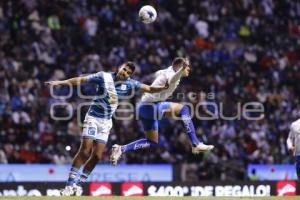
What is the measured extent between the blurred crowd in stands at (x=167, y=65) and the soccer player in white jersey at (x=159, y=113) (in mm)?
8651

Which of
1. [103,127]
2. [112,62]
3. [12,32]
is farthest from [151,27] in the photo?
[103,127]

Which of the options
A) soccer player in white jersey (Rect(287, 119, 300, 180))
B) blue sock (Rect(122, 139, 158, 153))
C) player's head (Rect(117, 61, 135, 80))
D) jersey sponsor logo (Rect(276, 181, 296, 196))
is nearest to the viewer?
player's head (Rect(117, 61, 135, 80))

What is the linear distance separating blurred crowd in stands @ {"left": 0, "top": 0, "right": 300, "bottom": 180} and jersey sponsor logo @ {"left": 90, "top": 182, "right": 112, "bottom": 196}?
2.46 metres

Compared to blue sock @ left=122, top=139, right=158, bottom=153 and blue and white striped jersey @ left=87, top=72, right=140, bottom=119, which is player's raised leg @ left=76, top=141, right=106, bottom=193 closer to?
blue and white striped jersey @ left=87, top=72, right=140, bottom=119

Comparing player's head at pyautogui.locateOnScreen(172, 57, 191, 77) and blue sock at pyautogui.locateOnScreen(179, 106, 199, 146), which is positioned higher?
player's head at pyautogui.locateOnScreen(172, 57, 191, 77)

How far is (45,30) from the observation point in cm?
2991

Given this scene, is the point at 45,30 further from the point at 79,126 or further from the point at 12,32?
the point at 79,126

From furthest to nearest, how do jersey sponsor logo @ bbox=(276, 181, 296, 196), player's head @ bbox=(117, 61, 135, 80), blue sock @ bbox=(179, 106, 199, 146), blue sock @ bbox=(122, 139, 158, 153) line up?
1. jersey sponsor logo @ bbox=(276, 181, 296, 196)
2. blue sock @ bbox=(122, 139, 158, 153)
3. blue sock @ bbox=(179, 106, 199, 146)
4. player's head @ bbox=(117, 61, 135, 80)

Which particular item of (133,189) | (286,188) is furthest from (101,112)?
(286,188)

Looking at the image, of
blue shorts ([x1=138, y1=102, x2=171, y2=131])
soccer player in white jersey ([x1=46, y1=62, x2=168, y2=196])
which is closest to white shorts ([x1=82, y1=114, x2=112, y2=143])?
soccer player in white jersey ([x1=46, y1=62, x2=168, y2=196])

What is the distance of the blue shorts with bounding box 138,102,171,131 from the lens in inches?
698

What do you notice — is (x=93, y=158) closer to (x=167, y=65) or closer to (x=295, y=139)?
(x=295, y=139)

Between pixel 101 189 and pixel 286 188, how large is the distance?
6093 millimetres

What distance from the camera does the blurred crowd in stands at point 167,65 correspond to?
1053 inches
